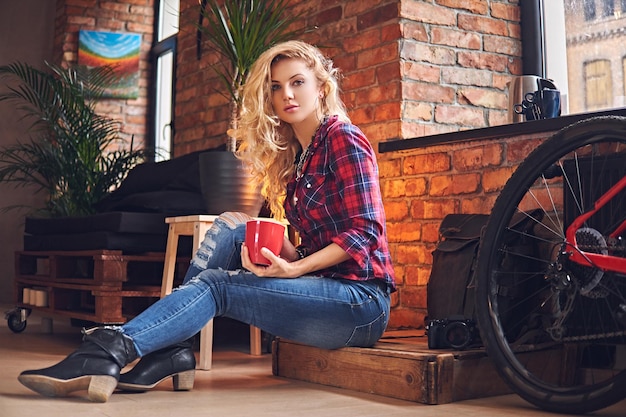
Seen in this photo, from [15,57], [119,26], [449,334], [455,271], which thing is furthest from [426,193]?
[15,57]

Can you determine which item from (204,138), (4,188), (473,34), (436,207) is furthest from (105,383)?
(4,188)

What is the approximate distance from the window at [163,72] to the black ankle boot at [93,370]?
4227mm

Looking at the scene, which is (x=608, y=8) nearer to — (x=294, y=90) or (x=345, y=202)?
(x=294, y=90)

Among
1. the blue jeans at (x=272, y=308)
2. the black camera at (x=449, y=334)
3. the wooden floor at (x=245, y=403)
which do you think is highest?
the blue jeans at (x=272, y=308)

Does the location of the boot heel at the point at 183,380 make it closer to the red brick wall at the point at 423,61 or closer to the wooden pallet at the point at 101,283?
the wooden pallet at the point at 101,283

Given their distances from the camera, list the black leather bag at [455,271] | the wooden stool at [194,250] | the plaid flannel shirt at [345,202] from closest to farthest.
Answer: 1. the plaid flannel shirt at [345,202]
2. the black leather bag at [455,271]
3. the wooden stool at [194,250]

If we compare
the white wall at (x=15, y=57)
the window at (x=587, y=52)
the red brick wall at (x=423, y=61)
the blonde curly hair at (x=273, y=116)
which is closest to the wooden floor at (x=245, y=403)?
the blonde curly hair at (x=273, y=116)

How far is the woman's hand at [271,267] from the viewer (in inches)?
83.7

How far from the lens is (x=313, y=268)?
220cm

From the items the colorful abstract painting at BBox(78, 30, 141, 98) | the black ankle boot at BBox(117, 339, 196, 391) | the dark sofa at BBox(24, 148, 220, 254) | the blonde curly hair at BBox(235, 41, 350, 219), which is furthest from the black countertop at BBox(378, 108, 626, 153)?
the colorful abstract painting at BBox(78, 30, 141, 98)

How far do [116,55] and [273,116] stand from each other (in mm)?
4264

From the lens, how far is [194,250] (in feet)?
9.95

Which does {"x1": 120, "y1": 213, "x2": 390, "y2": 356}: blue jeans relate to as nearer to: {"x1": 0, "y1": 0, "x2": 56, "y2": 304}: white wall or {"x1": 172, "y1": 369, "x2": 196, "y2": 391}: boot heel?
{"x1": 172, "y1": 369, "x2": 196, "y2": 391}: boot heel

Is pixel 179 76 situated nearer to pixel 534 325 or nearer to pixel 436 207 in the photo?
pixel 436 207
